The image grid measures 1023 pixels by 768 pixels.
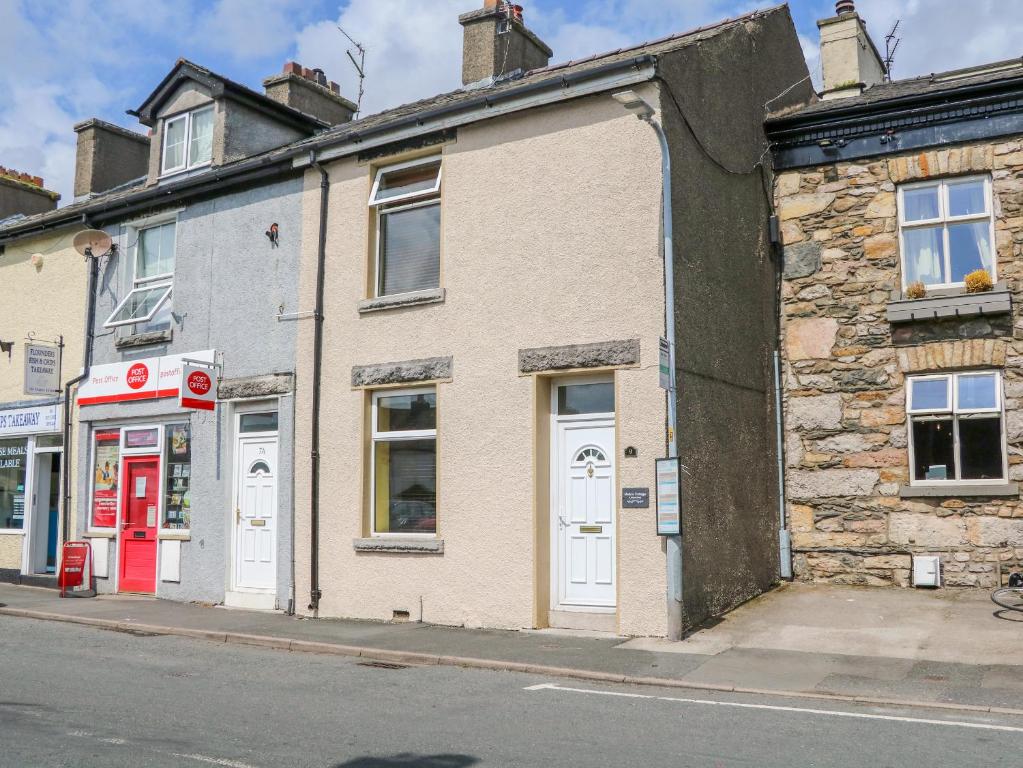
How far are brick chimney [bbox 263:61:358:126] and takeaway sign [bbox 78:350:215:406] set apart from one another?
17.7ft

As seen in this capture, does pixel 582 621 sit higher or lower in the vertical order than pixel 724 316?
lower

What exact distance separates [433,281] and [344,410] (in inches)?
83.0

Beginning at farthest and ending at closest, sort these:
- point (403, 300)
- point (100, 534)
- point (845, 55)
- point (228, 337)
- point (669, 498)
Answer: point (100, 534), point (845, 55), point (228, 337), point (403, 300), point (669, 498)

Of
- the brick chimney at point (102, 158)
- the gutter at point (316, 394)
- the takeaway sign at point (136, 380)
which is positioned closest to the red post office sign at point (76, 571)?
the takeaway sign at point (136, 380)

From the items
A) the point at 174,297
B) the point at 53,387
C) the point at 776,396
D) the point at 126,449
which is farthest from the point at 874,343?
the point at 53,387

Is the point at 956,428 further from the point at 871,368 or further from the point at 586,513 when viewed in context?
the point at 586,513

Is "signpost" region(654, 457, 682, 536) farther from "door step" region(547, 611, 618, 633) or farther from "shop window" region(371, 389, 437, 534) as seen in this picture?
"shop window" region(371, 389, 437, 534)

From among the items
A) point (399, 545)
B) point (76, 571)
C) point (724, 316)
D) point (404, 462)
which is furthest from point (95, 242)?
point (724, 316)

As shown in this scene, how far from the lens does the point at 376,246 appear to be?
13898mm

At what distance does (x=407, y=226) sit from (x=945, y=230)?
23.5ft

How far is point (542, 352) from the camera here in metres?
11.9

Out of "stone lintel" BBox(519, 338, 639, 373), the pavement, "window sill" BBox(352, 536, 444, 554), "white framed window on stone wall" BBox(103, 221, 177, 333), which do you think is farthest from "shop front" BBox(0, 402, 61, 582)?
"stone lintel" BBox(519, 338, 639, 373)

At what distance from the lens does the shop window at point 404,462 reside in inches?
510

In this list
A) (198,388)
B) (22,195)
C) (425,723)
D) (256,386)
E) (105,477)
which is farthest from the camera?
(22,195)
